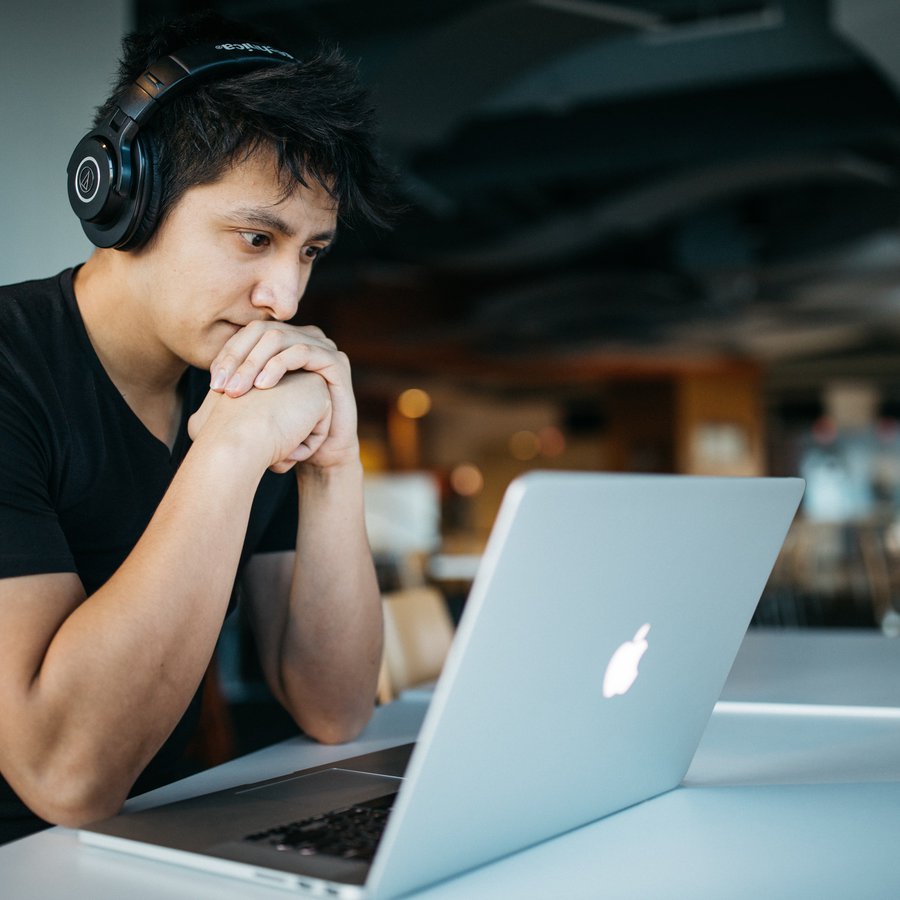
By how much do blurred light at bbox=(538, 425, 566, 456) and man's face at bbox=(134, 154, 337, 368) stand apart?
54.3 ft

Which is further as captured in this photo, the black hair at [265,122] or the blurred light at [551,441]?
the blurred light at [551,441]

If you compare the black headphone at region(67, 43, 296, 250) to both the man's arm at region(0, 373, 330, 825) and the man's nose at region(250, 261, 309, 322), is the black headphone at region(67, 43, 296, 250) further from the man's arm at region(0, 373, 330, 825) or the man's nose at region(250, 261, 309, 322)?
the man's arm at region(0, 373, 330, 825)

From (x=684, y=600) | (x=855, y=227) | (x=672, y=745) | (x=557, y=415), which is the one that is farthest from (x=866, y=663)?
(x=557, y=415)

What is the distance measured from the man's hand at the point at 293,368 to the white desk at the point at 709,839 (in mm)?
349

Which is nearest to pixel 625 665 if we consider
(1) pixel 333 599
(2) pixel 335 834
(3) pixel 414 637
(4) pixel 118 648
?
(2) pixel 335 834

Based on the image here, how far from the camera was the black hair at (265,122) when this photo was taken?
1.12m

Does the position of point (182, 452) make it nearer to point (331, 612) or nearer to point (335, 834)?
point (331, 612)

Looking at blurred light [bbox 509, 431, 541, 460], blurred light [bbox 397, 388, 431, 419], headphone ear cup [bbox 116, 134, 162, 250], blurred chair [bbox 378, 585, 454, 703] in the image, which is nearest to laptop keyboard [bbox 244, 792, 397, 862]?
headphone ear cup [bbox 116, 134, 162, 250]

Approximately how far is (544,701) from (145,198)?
2.35 ft

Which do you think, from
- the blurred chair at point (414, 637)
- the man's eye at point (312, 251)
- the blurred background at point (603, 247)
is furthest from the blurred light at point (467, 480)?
the man's eye at point (312, 251)

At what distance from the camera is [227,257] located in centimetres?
113

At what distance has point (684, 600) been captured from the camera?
33.3 inches

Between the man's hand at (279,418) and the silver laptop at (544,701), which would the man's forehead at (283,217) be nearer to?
the man's hand at (279,418)

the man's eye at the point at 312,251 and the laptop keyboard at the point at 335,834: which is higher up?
the man's eye at the point at 312,251
